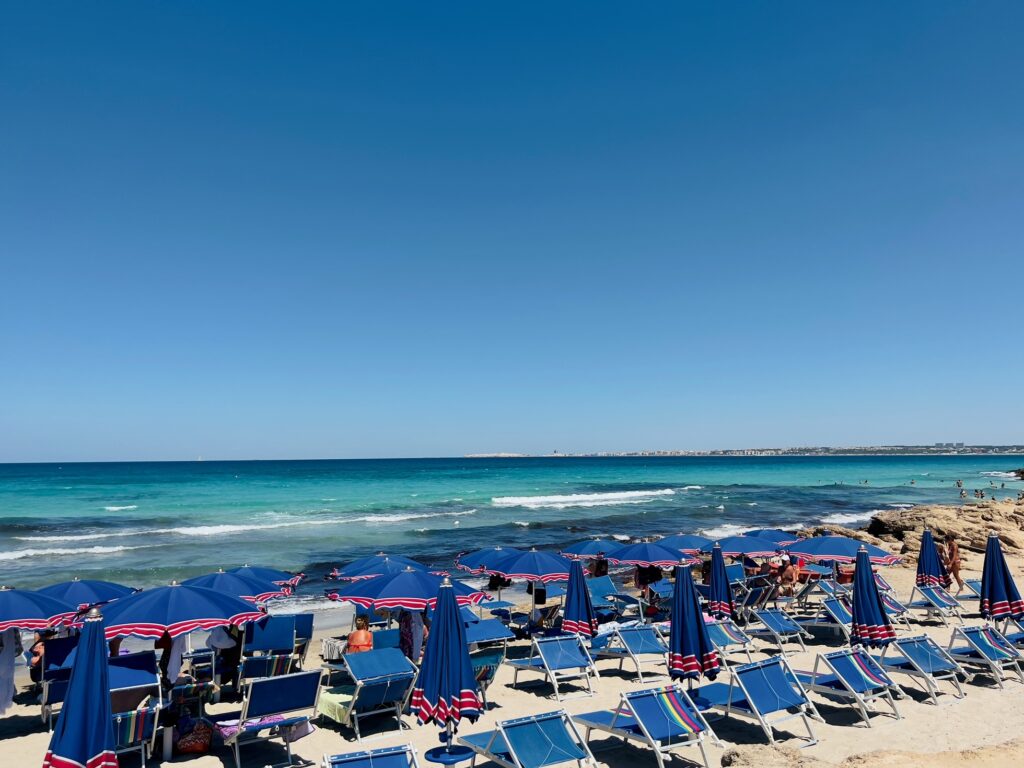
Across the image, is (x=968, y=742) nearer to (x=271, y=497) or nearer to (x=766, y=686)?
(x=766, y=686)

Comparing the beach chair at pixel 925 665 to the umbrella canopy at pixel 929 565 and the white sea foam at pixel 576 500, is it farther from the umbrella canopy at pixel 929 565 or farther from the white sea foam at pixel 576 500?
the white sea foam at pixel 576 500

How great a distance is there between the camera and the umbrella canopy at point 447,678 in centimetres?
634

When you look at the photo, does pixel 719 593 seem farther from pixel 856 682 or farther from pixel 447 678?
pixel 447 678

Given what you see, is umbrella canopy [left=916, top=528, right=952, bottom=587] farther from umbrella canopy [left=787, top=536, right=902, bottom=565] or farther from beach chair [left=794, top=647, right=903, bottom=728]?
beach chair [left=794, top=647, right=903, bottom=728]

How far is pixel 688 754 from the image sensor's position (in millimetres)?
7000

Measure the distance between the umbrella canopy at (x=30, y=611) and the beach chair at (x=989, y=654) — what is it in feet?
42.4

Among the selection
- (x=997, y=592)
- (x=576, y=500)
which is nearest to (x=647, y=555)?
(x=997, y=592)

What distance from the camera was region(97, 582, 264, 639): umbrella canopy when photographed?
7367 mm

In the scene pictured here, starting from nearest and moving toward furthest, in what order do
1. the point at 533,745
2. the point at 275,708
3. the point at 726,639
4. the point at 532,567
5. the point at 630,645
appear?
the point at 533,745 < the point at 275,708 < the point at 630,645 < the point at 726,639 < the point at 532,567

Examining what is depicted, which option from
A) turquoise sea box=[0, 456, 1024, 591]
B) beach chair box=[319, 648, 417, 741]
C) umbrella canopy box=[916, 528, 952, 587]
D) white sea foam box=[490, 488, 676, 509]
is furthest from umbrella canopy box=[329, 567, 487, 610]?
white sea foam box=[490, 488, 676, 509]

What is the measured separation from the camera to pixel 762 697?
7.37 metres

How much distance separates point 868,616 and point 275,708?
808 centimetres

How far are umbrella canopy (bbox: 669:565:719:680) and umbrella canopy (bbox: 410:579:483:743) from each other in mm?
2679

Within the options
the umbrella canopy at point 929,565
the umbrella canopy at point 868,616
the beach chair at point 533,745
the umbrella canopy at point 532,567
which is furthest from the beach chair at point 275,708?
the umbrella canopy at point 929,565
